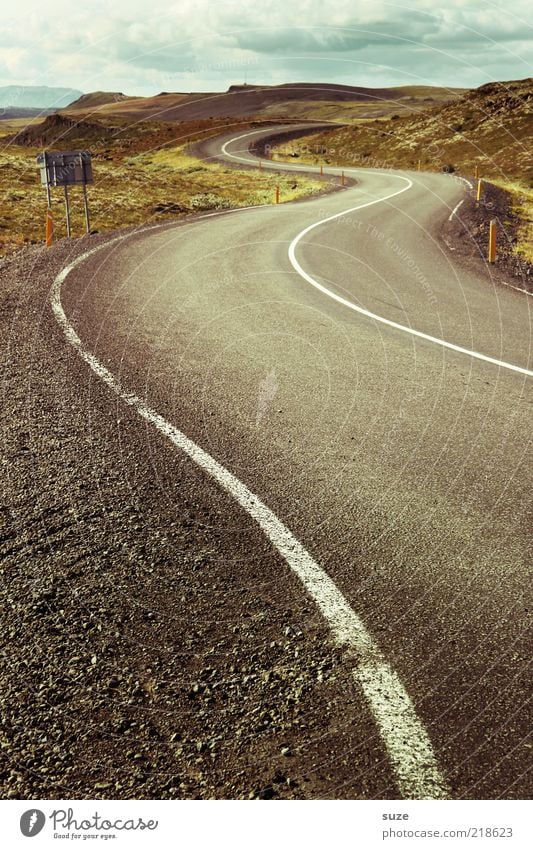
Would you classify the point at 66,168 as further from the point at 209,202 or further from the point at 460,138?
the point at 460,138

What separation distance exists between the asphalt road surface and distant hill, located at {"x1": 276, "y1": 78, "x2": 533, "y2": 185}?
3621 centimetres

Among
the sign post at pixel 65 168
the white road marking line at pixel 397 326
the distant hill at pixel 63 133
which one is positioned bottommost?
the white road marking line at pixel 397 326

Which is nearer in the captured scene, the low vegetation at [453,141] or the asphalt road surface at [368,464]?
the asphalt road surface at [368,464]

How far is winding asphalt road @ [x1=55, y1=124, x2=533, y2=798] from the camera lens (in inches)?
125

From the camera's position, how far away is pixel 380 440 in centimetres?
603

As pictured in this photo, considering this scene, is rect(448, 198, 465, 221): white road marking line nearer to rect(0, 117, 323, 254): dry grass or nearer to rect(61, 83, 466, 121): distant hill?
rect(0, 117, 323, 254): dry grass

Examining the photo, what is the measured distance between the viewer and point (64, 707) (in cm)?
311
